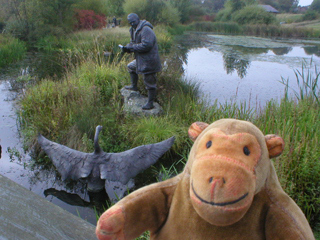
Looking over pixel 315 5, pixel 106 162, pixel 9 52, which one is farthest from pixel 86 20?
pixel 315 5

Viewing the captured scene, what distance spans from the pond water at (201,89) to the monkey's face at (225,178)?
214 centimetres

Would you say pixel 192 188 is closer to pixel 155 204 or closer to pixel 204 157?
pixel 204 157

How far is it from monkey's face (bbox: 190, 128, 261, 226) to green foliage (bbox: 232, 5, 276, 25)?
29600 millimetres

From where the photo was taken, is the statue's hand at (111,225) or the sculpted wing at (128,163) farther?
the sculpted wing at (128,163)

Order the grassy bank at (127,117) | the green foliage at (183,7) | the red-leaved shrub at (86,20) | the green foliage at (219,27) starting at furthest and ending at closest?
the green foliage at (183,7)
the green foliage at (219,27)
the red-leaved shrub at (86,20)
the grassy bank at (127,117)

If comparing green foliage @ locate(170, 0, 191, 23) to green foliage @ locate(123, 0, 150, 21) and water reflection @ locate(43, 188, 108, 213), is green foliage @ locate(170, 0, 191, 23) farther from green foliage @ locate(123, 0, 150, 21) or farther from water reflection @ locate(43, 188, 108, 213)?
water reflection @ locate(43, 188, 108, 213)

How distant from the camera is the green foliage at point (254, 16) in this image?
27.3 m

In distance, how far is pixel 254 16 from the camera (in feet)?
95.3

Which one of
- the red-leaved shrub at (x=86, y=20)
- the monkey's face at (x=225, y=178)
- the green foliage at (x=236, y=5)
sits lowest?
the monkey's face at (x=225, y=178)

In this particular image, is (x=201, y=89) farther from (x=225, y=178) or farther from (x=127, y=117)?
(x=225, y=178)

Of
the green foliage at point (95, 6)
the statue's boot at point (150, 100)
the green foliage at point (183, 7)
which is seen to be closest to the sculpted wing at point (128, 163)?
the statue's boot at point (150, 100)

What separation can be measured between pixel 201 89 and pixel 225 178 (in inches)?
251

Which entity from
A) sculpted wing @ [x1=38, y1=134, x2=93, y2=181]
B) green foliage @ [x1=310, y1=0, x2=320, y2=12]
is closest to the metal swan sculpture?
sculpted wing @ [x1=38, y1=134, x2=93, y2=181]

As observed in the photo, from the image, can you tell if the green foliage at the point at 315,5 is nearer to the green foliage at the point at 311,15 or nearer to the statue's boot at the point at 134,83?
the green foliage at the point at 311,15
